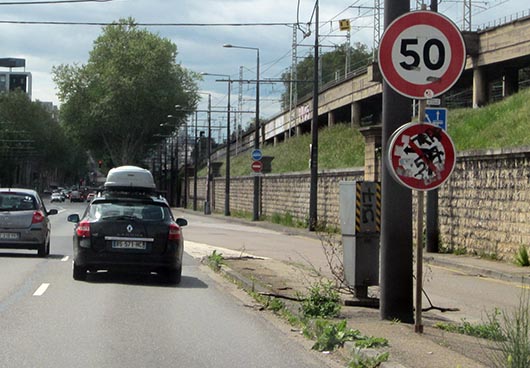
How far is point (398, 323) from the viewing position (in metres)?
10.0

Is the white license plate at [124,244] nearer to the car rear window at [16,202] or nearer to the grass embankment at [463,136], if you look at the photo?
the car rear window at [16,202]

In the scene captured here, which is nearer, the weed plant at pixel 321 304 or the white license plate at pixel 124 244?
the weed plant at pixel 321 304

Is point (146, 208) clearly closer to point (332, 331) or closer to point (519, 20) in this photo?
point (332, 331)

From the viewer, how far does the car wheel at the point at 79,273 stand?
15352mm

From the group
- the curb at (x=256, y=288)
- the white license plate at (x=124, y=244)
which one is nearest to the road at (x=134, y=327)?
the curb at (x=256, y=288)

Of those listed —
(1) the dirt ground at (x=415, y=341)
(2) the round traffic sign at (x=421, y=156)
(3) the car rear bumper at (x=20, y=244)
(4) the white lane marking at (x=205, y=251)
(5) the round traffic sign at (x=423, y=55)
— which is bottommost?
(1) the dirt ground at (x=415, y=341)

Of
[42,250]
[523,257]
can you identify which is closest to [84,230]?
[42,250]

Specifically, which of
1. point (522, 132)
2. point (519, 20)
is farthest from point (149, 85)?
point (522, 132)

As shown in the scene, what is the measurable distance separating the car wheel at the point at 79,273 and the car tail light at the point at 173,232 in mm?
1572

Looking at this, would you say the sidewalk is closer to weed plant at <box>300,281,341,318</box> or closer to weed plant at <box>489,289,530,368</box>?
weed plant at <box>300,281,341,318</box>

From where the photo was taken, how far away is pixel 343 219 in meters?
12.6

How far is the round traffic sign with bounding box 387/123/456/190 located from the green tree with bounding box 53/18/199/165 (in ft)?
279

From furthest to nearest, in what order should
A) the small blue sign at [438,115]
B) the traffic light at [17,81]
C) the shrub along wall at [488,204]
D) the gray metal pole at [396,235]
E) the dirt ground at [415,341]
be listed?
1. the traffic light at [17,81]
2. the shrub along wall at [488,204]
3. the small blue sign at [438,115]
4. the gray metal pole at [396,235]
5. the dirt ground at [415,341]

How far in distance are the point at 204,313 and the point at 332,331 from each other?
311 cm
